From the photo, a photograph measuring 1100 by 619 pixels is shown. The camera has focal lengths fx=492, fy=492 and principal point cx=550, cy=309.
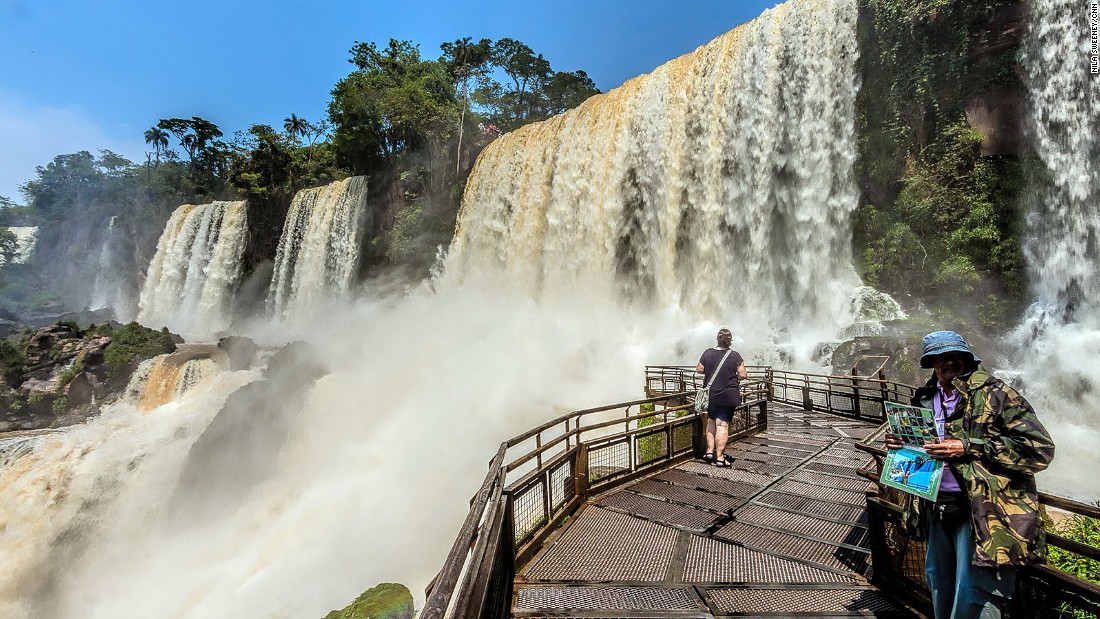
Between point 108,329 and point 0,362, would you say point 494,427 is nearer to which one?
point 108,329

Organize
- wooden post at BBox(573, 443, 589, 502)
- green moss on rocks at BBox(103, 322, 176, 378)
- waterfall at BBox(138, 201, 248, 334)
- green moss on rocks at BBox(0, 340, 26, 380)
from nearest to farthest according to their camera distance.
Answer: wooden post at BBox(573, 443, 589, 502)
green moss on rocks at BBox(103, 322, 176, 378)
green moss on rocks at BBox(0, 340, 26, 380)
waterfall at BBox(138, 201, 248, 334)

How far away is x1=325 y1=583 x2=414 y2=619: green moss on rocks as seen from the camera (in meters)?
7.14

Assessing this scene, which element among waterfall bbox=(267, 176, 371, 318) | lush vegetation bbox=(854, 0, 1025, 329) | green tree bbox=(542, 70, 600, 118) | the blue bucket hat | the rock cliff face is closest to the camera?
the blue bucket hat

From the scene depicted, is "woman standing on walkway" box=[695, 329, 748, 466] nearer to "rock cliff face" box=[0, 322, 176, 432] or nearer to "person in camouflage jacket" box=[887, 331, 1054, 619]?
"person in camouflage jacket" box=[887, 331, 1054, 619]

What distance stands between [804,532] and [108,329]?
33820 mm

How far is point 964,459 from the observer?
219 centimetres

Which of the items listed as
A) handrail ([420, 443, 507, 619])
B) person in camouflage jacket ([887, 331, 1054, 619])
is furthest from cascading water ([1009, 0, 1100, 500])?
handrail ([420, 443, 507, 619])

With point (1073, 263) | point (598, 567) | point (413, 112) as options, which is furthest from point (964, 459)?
point (413, 112)

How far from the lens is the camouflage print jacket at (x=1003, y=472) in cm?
204

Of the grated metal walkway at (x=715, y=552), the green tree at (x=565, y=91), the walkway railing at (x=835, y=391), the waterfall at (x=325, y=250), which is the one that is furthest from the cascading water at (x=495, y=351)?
the green tree at (x=565, y=91)

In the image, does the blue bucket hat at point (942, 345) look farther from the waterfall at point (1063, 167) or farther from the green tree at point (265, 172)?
the green tree at point (265, 172)

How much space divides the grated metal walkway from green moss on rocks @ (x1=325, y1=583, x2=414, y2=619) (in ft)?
13.3

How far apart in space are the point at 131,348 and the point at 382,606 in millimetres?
24653

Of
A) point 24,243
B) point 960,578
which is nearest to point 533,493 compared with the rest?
point 960,578
